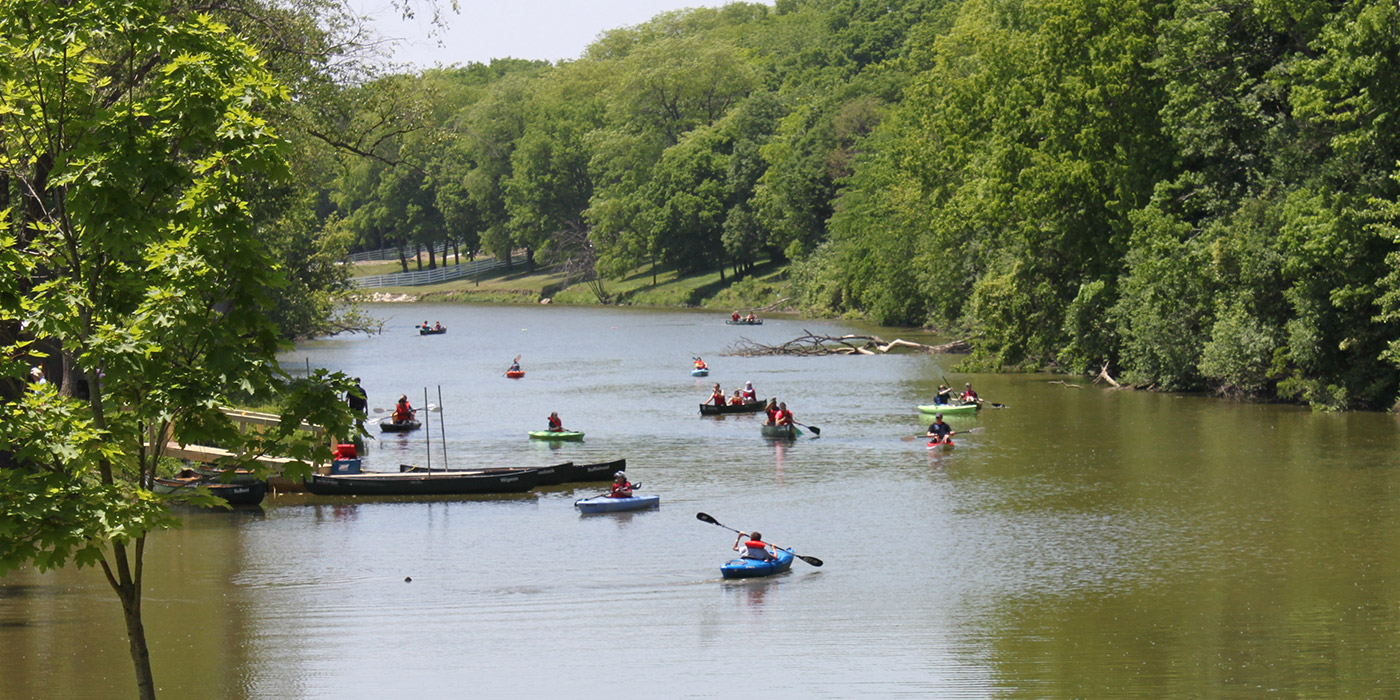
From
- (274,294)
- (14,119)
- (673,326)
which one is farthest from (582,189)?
(14,119)

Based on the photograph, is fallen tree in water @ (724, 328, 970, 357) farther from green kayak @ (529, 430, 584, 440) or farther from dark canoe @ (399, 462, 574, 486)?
dark canoe @ (399, 462, 574, 486)

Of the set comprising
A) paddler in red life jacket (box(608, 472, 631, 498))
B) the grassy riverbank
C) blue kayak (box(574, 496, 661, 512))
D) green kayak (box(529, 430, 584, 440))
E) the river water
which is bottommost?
the river water

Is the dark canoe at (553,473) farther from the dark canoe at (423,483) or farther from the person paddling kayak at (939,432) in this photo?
the person paddling kayak at (939,432)

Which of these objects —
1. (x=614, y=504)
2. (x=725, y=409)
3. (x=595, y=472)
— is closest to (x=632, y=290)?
(x=725, y=409)

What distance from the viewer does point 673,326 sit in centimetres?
8312

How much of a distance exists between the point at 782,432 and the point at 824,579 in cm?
1595

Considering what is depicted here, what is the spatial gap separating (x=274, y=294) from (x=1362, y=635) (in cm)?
4377

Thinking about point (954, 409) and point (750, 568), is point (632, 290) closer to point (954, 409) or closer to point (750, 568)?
point (954, 409)

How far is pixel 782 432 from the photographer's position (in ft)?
123

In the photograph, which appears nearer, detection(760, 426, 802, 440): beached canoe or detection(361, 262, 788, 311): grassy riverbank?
detection(760, 426, 802, 440): beached canoe

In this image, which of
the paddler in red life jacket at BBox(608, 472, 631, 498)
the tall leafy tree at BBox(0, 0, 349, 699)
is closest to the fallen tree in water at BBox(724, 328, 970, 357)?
the paddler in red life jacket at BBox(608, 472, 631, 498)

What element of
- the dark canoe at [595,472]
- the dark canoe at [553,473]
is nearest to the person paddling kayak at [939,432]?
the dark canoe at [595,472]

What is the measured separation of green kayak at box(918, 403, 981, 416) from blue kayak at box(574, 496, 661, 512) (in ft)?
50.2

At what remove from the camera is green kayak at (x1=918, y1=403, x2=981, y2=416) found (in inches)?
1602
